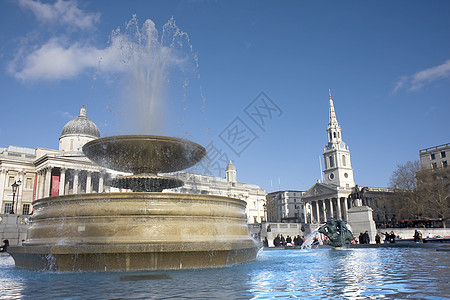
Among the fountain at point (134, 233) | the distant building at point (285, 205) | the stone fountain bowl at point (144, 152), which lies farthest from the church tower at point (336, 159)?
the fountain at point (134, 233)

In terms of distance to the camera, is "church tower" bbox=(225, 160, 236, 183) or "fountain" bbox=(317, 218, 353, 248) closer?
"fountain" bbox=(317, 218, 353, 248)

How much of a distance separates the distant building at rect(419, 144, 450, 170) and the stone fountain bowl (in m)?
69.9

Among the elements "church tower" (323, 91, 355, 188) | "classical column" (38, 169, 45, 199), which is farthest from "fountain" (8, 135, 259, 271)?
"church tower" (323, 91, 355, 188)

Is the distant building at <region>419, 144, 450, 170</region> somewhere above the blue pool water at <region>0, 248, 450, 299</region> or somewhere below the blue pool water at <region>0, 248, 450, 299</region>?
above

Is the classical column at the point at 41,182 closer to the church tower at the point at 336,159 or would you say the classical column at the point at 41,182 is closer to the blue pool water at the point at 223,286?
the blue pool water at the point at 223,286

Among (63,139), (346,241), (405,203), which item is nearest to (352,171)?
(405,203)

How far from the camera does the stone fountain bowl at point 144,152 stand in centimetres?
1038

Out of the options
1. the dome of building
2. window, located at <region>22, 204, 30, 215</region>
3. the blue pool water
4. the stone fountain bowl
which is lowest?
the blue pool water

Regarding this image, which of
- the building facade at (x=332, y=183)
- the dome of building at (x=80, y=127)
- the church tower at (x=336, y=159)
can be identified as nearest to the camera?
the dome of building at (x=80, y=127)

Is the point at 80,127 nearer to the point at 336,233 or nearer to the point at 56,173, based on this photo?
the point at 56,173

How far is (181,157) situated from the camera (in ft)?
38.3

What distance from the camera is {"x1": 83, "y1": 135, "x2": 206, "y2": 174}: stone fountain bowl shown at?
34.1 ft

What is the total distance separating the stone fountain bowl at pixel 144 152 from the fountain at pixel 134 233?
242cm

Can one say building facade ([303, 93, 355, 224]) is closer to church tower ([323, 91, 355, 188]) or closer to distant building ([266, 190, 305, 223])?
church tower ([323, 91, 355, 188])
